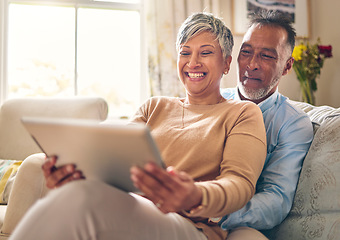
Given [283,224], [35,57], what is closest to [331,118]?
[283,224]

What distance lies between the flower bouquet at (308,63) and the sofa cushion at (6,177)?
7.27 feet

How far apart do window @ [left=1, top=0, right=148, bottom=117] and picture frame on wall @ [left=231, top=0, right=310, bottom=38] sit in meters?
0.87

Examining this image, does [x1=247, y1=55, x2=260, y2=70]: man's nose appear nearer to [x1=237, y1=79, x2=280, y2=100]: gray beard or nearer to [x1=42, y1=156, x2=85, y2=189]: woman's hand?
[x1=237, y1=79, x2=280, y2=100]: gray beard

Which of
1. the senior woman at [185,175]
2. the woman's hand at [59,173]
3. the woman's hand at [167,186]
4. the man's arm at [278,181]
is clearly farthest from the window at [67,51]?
the woman's hand at [167,186]

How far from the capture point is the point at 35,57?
130 inches

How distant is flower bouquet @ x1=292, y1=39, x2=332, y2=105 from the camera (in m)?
3.01

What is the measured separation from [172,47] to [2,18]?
144cm

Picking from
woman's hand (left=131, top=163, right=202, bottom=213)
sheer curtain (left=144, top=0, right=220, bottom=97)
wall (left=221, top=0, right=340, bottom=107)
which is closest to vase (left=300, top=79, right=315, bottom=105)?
wall (left=221, top=0, right=340, bottom=107)

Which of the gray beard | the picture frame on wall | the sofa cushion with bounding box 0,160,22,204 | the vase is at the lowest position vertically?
the sofa cushion with bounding box 0,160,22,204

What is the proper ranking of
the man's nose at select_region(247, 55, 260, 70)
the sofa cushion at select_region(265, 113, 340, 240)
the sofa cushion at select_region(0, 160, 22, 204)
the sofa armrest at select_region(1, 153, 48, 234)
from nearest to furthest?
the sofa cushion at select_region(265, 113, 340, 240)
the sofa armrest at select_region(1, 153, 48, 234)
the man's nose at select_region(247, 55, 260, 70)
the sofa cushion at select_region(0, 160, 22, 204)

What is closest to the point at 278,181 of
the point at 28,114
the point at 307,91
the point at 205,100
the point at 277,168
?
the point at 277,168

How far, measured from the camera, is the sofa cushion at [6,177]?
1.87m

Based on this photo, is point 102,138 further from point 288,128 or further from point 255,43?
point 255,43

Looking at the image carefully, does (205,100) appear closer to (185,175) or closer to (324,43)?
(185,175)
